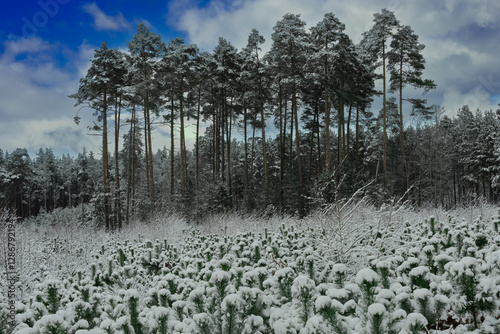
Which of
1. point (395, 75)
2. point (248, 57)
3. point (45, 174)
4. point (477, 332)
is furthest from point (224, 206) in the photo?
point (45, 174)

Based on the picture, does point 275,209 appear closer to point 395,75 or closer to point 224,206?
point 224,206

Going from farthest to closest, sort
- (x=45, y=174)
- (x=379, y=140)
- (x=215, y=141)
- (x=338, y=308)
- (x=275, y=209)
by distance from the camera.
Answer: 1. (x=45, y=174)
2. (x=379, y=140)
3. (x=215, y=141)
4. (x=275, y=209)
5. (x=338, y=308)

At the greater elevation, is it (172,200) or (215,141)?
(215,141)

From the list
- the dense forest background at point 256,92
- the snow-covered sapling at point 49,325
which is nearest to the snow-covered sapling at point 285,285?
the snow-covered sapling at point 49,325

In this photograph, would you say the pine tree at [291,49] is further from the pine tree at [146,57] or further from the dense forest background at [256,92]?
the pine tree at [146,57]

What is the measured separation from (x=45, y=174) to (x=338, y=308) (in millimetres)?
67984

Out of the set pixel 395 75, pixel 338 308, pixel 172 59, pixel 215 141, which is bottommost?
pixel 338 308

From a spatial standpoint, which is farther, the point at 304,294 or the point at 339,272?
the point at 339,272

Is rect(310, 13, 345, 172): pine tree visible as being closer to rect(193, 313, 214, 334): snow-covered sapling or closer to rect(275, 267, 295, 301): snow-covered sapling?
rect(275, 267, 295, 301): snow-covered sapling

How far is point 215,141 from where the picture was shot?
85.4ft

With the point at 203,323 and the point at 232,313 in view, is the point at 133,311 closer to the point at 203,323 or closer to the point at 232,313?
the point at 203,323

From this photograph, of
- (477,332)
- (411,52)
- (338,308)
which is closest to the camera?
(338,308)

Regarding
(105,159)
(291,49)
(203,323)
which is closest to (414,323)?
(203,323)

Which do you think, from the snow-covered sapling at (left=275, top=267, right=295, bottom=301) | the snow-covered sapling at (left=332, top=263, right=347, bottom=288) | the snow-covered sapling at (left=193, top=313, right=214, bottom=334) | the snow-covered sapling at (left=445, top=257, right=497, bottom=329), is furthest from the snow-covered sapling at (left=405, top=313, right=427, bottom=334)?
the snow-covered sapling at (left=193, top=313, right=214, bottom=334)
